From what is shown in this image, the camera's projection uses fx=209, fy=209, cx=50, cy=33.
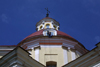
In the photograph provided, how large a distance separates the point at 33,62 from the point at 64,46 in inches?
276

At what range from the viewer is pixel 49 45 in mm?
20250

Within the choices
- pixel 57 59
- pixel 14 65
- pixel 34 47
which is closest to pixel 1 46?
pixel 34 47

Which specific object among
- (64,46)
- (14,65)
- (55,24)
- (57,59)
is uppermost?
(55,24)

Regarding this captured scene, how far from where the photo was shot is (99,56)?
517 inches

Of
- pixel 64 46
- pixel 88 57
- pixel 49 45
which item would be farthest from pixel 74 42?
pixel 88 57

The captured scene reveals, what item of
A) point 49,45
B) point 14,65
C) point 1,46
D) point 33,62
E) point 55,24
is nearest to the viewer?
point 14,65

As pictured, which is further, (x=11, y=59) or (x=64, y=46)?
(x=64, y=46)

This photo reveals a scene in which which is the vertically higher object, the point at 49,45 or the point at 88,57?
the point at 49,45

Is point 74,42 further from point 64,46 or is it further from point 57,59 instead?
point 57,59

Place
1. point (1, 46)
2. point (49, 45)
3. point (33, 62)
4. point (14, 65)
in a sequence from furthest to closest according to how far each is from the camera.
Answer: point (49, 45), point (1, 46), point (33, 62), point (14, 65)

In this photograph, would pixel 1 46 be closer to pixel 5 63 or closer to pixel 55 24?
pixel 5 63

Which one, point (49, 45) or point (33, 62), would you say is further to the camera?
point (49, 45)

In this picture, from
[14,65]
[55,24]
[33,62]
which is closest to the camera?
[14,65]

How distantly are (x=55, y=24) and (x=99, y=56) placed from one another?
14003 millimetres
